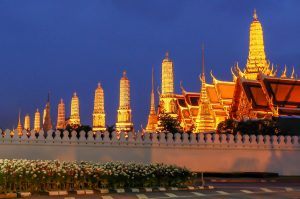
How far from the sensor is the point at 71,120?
2398 inches

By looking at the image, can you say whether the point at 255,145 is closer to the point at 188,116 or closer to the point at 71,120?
the point at 188,116

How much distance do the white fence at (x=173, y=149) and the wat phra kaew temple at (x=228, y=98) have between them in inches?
212

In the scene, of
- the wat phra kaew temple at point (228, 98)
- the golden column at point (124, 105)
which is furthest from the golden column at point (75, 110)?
the golden column at point (124, 105)

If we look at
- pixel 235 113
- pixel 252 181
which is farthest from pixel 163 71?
pixel 252 181

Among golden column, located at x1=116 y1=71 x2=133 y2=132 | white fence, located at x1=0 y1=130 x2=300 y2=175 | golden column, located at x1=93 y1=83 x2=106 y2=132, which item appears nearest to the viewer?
white fence, located at x1=0 y1=130 x2=300 y2=175

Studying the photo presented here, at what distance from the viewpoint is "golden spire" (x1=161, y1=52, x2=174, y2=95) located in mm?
49062

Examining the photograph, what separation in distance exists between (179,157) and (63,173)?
9859mm

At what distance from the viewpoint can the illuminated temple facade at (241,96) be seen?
33750mm

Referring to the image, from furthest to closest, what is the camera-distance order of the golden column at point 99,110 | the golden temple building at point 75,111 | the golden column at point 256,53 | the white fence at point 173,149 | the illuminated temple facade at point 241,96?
the golden temple building at point 75,111 < the golden column at point 99,110 < the golden column at point 256,53 < the illuminated temple facade at point 241,96 < the white fence at point 173,149

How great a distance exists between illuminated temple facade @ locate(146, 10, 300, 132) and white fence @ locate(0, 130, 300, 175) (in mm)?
6778

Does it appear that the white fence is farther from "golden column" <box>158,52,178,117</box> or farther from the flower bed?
"golden column" <box>158,52,178,117</box>

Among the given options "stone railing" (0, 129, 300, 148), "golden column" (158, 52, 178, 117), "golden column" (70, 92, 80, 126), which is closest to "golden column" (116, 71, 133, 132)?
"golden column" (158, 52, 178, 117)

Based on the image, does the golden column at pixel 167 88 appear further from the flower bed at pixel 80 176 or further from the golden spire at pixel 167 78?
the flower bed at pixel 80 176

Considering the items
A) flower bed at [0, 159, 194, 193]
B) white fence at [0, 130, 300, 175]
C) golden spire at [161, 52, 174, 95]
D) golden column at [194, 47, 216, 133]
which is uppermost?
golden spire at [161, 52, 174, 95]
